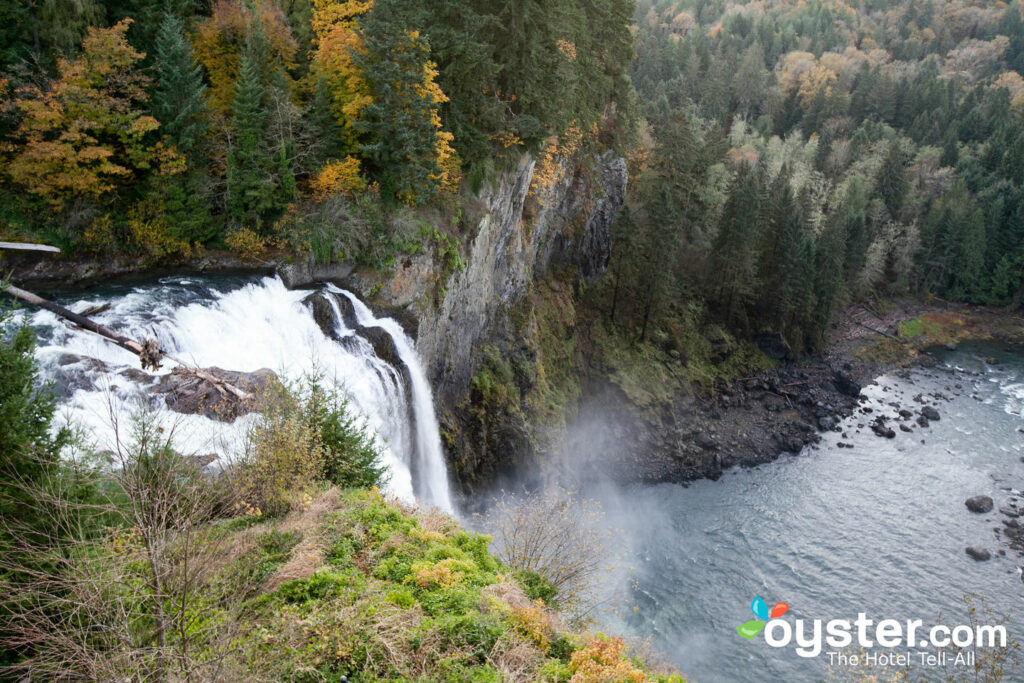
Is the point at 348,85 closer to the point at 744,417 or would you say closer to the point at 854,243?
the point at 744,417

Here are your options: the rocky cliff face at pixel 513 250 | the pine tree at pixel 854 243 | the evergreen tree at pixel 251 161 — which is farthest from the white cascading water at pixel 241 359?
the pine tree at pixel 854 243

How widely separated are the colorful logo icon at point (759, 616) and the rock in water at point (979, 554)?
1259cm

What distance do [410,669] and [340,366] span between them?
13.4 metres

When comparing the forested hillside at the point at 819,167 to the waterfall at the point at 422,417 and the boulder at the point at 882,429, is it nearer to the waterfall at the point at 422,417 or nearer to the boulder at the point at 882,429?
the boulder at the point at 882,429

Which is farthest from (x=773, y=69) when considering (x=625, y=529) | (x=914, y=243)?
(x=625, y=529)

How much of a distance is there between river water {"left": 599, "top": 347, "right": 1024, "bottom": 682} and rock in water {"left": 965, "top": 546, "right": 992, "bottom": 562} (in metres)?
0.32

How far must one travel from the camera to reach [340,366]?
2238cm

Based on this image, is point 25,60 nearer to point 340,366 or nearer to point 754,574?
point 340,366

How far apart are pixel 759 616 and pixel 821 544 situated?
7.81m

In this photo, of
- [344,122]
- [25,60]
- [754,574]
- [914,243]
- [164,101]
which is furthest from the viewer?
[914,243]

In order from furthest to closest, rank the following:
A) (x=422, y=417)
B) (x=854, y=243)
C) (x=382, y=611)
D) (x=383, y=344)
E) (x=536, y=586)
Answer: (x=854, y=243) < (x=422, y=417) < (x=383, y=344) < (x=536, y=586) < (x=382, y=611)

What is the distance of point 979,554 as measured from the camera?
32.9 meters

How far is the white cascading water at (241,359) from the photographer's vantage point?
15938 mm

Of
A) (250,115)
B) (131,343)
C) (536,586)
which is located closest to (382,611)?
(536,586)
